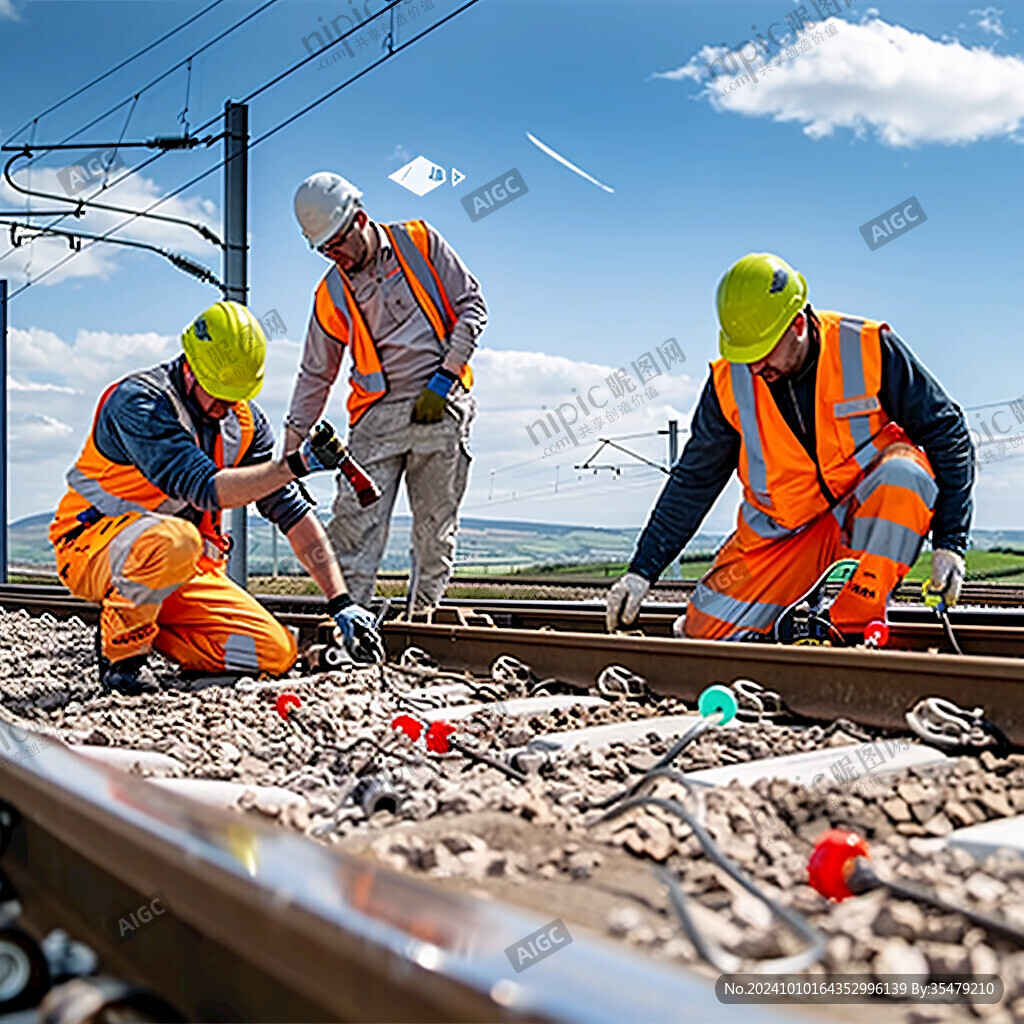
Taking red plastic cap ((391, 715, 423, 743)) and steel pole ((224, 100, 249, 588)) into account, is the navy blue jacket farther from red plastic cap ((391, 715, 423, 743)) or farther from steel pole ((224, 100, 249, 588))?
steel pole ((224, 100, 249, 588))

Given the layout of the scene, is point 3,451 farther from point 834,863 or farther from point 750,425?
point 834,863

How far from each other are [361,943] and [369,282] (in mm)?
5391

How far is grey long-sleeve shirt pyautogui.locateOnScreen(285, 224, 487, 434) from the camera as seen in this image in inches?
247

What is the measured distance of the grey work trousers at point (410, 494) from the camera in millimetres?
6441

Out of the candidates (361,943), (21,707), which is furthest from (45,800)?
(21,707)

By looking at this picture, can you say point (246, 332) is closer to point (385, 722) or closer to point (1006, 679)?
point (385, 722)

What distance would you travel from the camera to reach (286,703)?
3938 millimetres

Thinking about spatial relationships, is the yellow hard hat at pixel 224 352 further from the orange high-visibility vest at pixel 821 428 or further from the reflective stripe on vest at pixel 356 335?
the orange high-visibility vest at pixel 821 428

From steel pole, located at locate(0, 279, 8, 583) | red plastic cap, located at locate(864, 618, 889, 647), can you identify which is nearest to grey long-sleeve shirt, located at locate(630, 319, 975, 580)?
red plastic cap, located at locate(864, 618, 889, 647)

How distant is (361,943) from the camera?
1185 mm

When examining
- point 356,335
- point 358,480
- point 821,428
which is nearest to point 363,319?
point 356,335

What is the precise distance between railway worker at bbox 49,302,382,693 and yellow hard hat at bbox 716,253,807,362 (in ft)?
5.79

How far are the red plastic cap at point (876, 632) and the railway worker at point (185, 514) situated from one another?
207 centimetres

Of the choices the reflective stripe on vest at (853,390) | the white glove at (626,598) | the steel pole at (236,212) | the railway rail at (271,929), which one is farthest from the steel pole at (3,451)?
the railway rail at (271,929)
